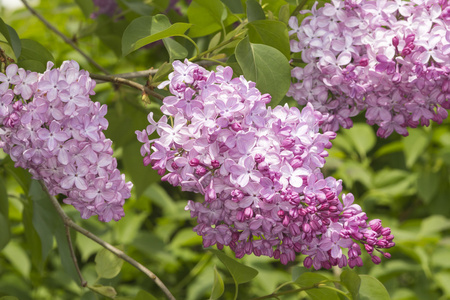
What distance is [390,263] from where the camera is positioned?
205 centimetres

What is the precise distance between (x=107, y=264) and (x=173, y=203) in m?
1.09

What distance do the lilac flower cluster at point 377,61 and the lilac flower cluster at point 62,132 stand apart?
36cm

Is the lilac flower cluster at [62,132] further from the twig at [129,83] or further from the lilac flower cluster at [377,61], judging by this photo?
the lilac flower cluster at [377,61]

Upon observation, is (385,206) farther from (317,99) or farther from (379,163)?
(317,99)

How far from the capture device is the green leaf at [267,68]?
1.01 meters

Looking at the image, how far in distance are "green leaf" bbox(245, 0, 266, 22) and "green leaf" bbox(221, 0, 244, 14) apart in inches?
5.6

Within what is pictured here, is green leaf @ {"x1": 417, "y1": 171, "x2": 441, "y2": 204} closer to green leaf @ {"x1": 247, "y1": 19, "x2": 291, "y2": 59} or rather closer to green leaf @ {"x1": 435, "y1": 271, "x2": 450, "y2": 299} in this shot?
green leaf @ {"x1": 435, "y1": 271, "x2": 450, "y2": 299}

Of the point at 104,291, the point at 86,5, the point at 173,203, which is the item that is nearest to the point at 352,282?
the point at 104,291

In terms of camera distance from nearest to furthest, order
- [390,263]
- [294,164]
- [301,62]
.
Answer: [294,164], [301,62], [390,263]

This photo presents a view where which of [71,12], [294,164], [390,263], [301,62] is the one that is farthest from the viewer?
[71,12]

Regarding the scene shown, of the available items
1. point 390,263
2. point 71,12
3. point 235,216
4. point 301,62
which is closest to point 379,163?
point 390,263

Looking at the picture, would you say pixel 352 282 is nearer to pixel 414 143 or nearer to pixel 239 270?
pixel 239 270

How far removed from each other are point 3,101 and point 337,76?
1.64 ft

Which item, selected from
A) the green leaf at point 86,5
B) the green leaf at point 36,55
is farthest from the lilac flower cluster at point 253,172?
the green leaf at point 86,5
